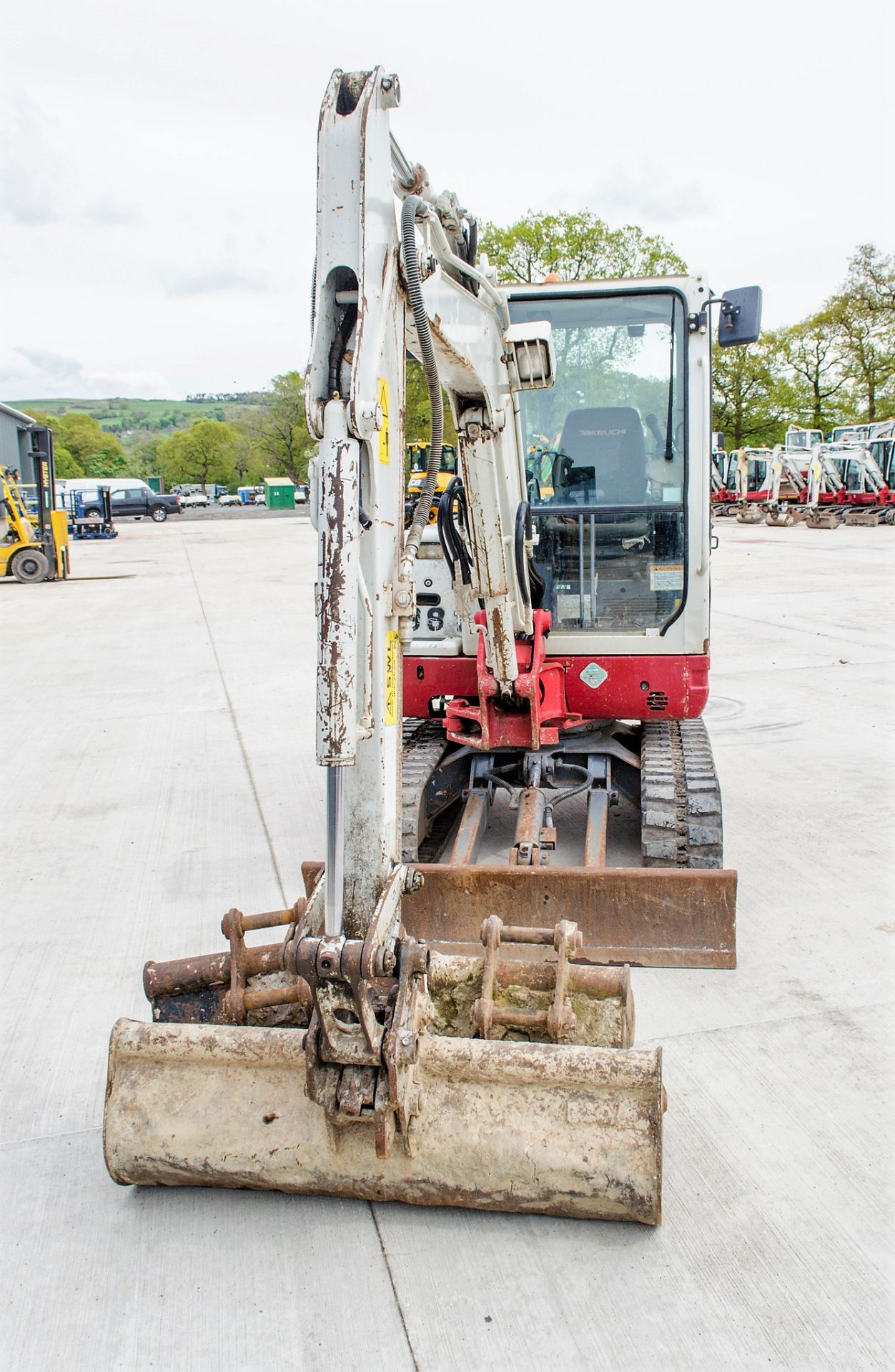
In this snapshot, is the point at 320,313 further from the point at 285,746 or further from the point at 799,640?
the point at 799,640

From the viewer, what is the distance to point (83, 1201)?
124 inches

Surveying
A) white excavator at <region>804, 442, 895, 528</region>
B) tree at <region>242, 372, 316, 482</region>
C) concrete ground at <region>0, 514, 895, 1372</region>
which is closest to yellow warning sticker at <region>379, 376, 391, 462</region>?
concrete ground at <region>0, 514, 895, 1372</region>

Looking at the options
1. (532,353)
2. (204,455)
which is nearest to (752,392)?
(532,353)

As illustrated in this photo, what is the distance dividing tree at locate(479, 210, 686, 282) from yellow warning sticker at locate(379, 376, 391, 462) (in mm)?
28897

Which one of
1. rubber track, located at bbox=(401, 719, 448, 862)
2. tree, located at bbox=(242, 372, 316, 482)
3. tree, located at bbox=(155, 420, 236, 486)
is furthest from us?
tree, located at bbox=(155, 420, 236, 486)

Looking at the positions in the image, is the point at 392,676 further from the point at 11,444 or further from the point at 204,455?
the point at 204,455

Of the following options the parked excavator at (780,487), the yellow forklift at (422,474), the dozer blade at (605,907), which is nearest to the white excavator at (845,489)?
the parked excavator at (780,487)

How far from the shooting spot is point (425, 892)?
14.8 feet

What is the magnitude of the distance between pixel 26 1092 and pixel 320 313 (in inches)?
105

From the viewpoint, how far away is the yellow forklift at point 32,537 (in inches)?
822

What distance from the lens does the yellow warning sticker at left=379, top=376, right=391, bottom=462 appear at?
295 cm

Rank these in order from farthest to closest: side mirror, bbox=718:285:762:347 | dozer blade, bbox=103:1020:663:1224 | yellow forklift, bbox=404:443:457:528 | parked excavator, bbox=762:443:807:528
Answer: parked excavator, bbox=762:443:807:528 → yellow forklift, bbox=404:443:457:528 → side mirror, bbox=718:285:762:347 → dozer blade, bbox=103:1020:663:1224

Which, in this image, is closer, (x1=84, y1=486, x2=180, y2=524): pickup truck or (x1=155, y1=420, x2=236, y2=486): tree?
(x1=84, y1=486, x2=180, y2=524): pickup truck

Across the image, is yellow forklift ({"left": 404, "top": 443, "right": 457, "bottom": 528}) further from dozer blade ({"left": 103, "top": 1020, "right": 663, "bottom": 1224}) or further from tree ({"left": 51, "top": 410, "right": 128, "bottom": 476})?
tree ({"left": 51, "top": 410, "right": 128, "bottom": 476})
